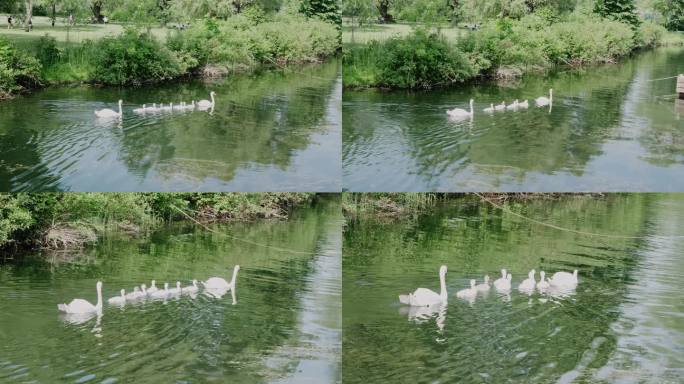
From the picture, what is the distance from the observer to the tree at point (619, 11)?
7.06 metres

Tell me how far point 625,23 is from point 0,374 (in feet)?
15.2

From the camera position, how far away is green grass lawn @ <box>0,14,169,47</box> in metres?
6.91

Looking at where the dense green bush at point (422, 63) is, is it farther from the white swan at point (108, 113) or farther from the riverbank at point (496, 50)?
the white swan at point (108, 113)

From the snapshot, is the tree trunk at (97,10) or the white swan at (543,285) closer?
the tree trunk at (97,10)

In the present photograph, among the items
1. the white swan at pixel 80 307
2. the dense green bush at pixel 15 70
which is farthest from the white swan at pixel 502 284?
the dense green bush at pixel 15 70

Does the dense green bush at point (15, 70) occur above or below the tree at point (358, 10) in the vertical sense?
below

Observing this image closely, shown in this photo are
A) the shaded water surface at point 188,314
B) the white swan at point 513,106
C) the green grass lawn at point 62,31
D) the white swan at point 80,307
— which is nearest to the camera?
the shaded water surface at point 188,314

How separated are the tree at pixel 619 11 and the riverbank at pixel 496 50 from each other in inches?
1.8

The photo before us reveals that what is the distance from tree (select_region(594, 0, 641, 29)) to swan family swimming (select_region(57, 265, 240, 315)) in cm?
313

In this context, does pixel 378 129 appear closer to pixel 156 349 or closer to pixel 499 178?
pixel 499 178

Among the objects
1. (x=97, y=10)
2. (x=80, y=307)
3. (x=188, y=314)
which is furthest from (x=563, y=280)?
(x=97, y=10)

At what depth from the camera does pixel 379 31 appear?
6883 millimetres

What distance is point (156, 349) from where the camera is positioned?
21.6 ft

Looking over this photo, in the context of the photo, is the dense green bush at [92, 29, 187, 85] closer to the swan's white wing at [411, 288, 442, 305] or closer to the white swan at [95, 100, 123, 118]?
the white swan at [95, 100, 123, 118]
